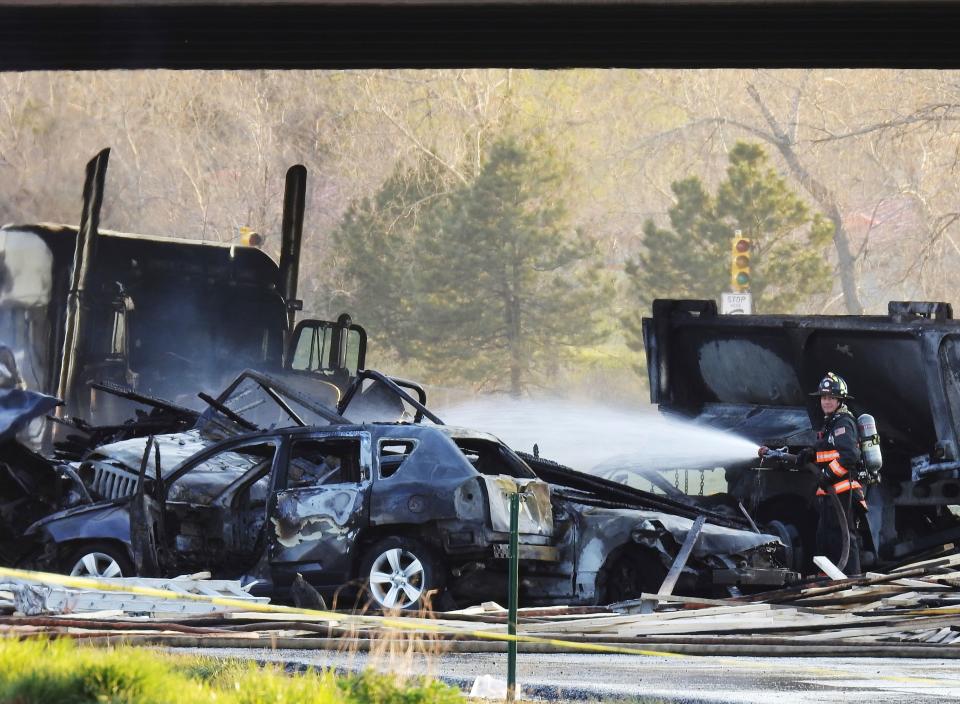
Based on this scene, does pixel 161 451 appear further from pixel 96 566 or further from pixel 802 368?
pixel 802 368

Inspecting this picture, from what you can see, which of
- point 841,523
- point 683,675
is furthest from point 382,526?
point 841,523

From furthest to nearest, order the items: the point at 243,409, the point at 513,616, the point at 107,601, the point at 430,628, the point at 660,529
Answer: the point at 243,409, the point at 660,529, the point at 107,601, the point at 430,628, the point at 513,616

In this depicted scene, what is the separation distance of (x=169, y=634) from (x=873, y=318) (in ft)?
25.9

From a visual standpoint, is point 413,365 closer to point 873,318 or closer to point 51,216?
point 51,216

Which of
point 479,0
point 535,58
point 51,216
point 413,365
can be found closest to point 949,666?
point 479,0

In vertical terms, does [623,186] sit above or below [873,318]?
above

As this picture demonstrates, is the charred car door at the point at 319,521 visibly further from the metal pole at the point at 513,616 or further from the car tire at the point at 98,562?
the metal pole at the point at 513,616

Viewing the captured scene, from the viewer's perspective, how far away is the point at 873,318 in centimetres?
1554

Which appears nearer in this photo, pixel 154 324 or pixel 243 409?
pixel 243 409

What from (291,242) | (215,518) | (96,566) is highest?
(291,242)

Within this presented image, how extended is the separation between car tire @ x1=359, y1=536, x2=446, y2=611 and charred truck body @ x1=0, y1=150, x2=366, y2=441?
30.4 feet

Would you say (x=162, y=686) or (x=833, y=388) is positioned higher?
(x=833, y=388)

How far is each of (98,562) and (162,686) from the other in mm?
6107

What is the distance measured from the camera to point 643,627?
36.2 ft
